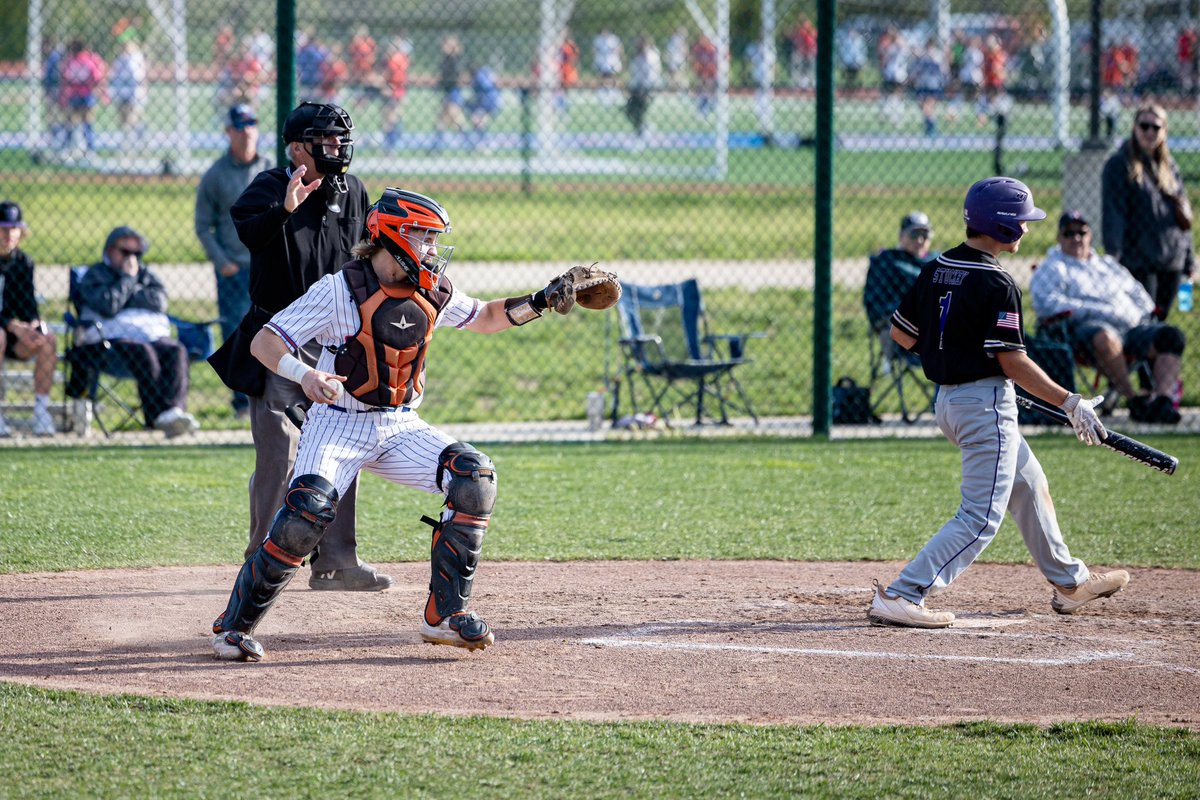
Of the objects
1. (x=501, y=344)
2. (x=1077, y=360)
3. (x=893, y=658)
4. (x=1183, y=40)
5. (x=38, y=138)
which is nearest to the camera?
(x=893, y=658)

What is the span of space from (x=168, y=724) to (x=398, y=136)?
17.6m

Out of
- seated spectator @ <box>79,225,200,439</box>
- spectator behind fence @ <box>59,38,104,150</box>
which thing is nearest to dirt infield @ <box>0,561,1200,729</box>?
seated spectator @ <box>79,225,200,439</box>

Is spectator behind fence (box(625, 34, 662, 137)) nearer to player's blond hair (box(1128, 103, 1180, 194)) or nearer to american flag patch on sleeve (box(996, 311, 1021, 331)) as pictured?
player's blond hair (box(1128, 103, 1180, 194))

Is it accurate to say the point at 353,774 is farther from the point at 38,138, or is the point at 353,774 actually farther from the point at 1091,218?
the point at 38,138

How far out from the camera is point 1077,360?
10180mm

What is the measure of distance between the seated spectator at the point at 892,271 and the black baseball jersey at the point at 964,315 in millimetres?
4577

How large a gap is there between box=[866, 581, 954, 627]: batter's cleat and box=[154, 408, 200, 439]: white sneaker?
528cm

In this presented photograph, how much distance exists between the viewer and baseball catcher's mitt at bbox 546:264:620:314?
5.27 meters

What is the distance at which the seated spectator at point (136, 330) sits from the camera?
372 inches

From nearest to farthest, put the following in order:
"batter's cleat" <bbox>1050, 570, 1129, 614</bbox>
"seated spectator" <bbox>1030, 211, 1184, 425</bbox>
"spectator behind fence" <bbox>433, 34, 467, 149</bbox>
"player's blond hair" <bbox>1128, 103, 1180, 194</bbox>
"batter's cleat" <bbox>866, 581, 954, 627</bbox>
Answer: "batter's cleat" <bbox>866, 581, 954, 627</bbox>
"batter's cleat" <bbox>1050, 570, 1129, 614</bbox>
"seated spectator" <bbox>1030, 211, 1184, 425</bbox>
"player's blond hair" <bbox>1128, 103, 1180, 194</bbox>
"spectator behind fence" <bbox>433, 34, 467, 149</bbox>

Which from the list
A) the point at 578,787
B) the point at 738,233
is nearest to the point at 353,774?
the point at 578,787

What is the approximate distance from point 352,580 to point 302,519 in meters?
1.29

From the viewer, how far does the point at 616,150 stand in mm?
20094

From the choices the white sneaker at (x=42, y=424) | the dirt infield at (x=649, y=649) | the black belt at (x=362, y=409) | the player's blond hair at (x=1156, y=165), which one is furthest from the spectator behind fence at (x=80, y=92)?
the black belt at (x=362, y=409)
